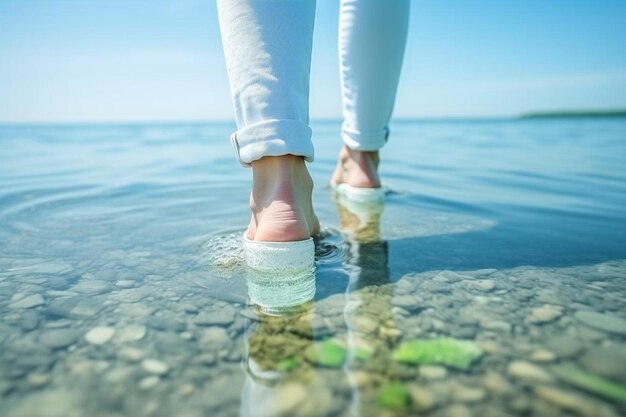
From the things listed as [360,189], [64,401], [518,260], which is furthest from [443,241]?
[64,401]

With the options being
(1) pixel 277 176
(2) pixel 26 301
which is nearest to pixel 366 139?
(1) pixel 277 176

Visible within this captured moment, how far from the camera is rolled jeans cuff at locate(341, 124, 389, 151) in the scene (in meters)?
2.01

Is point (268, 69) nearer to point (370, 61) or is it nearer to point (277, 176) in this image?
point (277, 176)

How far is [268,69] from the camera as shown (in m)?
1.05

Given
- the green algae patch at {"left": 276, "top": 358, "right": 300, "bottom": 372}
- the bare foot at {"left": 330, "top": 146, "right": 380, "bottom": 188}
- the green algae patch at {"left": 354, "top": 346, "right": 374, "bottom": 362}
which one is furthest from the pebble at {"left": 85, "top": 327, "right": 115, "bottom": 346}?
the bare foot at {"left": 330, "top": 146, "right": 380, "bottom": 188}

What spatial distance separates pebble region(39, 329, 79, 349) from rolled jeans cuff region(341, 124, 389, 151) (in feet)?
4.99

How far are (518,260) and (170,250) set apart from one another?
→ 109 centimetres

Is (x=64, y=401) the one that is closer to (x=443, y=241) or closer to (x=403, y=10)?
(x=443, y=241)

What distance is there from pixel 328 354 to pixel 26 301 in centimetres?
73

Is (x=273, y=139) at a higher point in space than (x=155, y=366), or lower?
higher

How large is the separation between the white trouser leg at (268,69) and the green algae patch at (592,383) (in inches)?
29.7

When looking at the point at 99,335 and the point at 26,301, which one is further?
the point at 26,301

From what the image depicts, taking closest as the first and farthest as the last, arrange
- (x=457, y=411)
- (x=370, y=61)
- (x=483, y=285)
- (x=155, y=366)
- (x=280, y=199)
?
1. (x=457, y=411)
2. (x=155, y=366)
3. (x=483, y=285)
4. (x=280, y=199)
5. (x=370, y=61)

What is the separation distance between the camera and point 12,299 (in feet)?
3.13
